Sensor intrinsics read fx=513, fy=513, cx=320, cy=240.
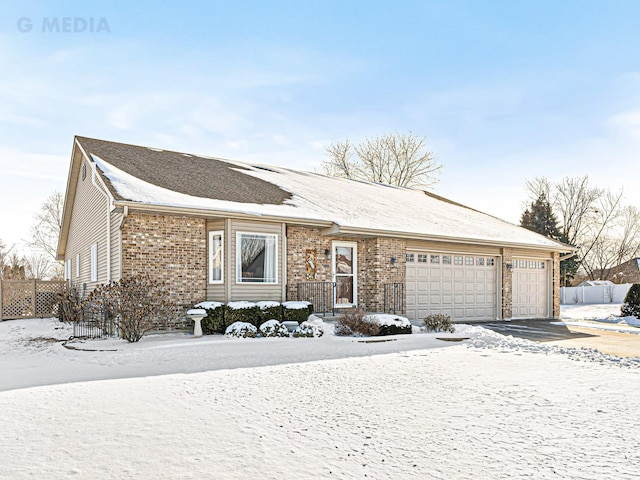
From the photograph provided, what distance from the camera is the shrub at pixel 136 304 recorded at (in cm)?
1052

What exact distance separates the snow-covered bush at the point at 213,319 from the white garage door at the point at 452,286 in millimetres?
6230

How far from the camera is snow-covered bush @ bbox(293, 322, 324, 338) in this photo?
11.4m

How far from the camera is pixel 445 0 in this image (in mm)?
10867

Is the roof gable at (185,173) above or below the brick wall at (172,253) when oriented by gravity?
above

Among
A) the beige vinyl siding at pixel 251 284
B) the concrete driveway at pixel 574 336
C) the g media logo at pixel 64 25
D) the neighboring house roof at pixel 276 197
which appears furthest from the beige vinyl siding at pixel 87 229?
the concrete driveway at pixel 574 336

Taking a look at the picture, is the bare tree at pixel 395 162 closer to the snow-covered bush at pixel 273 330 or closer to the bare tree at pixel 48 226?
the bare tree at pixel 48 226

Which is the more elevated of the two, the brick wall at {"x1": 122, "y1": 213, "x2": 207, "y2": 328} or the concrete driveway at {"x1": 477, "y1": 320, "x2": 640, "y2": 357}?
the brick wall at {"x1": 122, "y1": 213, "x2": 207, "y2": 328}

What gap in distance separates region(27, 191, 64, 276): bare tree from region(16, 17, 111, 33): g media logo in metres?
27.4

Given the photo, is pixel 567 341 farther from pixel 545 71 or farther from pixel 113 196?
pixel 113 196

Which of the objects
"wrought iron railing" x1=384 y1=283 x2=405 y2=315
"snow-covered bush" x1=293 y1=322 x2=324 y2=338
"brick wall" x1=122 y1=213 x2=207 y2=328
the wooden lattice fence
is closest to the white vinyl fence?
"wrought iron railing" x1=384 y1=283 x2=405 y2=315

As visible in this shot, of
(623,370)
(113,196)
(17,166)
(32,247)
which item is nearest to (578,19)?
(623,370)

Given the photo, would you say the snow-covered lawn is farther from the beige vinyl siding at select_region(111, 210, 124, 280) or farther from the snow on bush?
the beige vinyl siding at select_region(111, 210, 124, 280)

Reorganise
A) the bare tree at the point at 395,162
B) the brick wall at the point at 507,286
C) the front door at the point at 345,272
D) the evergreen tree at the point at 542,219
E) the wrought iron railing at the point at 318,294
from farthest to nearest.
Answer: the evergreen tree at the point at 542,219 → the bare tree at the point at 395,162 → the brick wall at the point at 507,286 → the front door at the point at 345,272 → the wrought iron railing at the point at 318,294

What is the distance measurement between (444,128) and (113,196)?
12693mm
